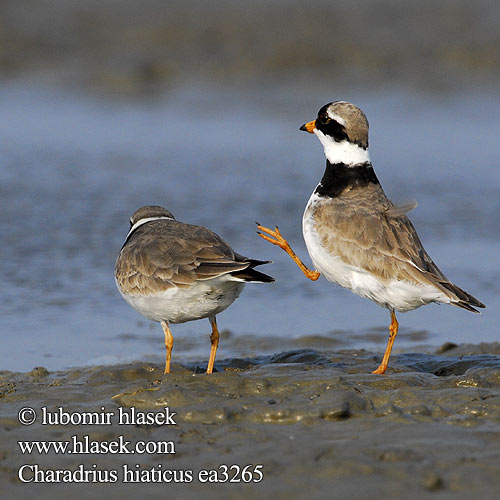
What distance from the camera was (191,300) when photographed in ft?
21.6

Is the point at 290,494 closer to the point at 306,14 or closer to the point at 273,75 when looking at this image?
the point at 273,75

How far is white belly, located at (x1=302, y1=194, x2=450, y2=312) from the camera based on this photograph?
21.3 feet

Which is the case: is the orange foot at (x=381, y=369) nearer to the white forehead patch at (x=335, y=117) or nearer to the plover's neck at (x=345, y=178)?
the plover's neck at (x=345, y=178)

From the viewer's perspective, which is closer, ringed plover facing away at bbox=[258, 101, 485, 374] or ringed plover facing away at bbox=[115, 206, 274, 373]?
ringed plover facing away at bbox=[115, 206, 274, 373]

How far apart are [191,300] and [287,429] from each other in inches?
65.7

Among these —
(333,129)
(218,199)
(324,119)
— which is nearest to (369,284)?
(333,129)

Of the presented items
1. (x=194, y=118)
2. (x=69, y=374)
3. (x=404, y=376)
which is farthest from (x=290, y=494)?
(x=194, y=118)

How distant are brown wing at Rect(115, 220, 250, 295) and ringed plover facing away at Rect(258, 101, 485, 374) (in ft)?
2.51

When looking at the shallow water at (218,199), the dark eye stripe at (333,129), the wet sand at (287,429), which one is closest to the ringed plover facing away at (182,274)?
the wet sand at (287,429)

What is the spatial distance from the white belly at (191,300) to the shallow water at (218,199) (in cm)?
93

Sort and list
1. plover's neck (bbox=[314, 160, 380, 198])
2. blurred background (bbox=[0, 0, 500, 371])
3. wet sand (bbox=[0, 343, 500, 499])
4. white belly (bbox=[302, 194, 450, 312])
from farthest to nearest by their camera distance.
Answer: blurred background (bbox=[0, 0, 500, 371]) → plover's neck (bbox=[314, 160, 380, 198]) → white belly (bbox=[302, 194, 450, 312]) → wet sand (bbox=[0, 343, 500, 499])

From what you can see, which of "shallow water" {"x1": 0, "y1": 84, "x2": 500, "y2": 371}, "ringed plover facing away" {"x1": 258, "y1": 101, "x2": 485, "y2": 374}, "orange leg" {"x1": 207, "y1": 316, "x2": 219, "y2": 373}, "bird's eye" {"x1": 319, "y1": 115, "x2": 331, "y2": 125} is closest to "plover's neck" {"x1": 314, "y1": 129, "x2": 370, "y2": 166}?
"ringed plover facing away" {"x1": 258, "y1": 101, "x2": 485, "y2": 374}

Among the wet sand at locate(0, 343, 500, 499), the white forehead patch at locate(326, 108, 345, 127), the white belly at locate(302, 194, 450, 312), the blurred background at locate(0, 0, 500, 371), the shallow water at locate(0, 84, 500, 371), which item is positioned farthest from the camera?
the blurred background at locate(0, 0, 500, 371)

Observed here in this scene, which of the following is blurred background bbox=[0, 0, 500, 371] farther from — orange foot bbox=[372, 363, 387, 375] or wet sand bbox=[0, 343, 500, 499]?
wet sand bbox=[0, 343, 500, 499]
